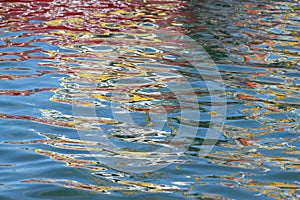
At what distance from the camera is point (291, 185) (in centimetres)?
471

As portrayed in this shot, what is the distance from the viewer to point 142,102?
6730mm

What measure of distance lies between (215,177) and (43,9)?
677 centimetres

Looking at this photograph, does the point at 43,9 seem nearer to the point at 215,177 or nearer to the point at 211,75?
the point at 211,75

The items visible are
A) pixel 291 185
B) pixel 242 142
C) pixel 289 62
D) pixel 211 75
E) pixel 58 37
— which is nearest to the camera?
pixel 291 185

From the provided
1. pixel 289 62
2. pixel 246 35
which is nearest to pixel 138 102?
pixel 289 62

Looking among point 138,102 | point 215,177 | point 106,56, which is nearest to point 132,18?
point 106,56

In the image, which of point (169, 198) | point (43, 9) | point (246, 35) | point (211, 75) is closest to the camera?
point (169, 198)

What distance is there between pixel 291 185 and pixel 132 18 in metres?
6.70

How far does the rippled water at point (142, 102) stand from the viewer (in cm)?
476

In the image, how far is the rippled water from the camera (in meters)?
4.76

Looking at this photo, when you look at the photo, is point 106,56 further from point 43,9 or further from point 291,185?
point 291,185

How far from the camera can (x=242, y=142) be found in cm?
565

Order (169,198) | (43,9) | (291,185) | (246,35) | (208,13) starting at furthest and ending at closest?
(208,13) < (43,9) < (246,35) < (291,185) < (169,198)

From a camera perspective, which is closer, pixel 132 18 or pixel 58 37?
pixel 58 37
